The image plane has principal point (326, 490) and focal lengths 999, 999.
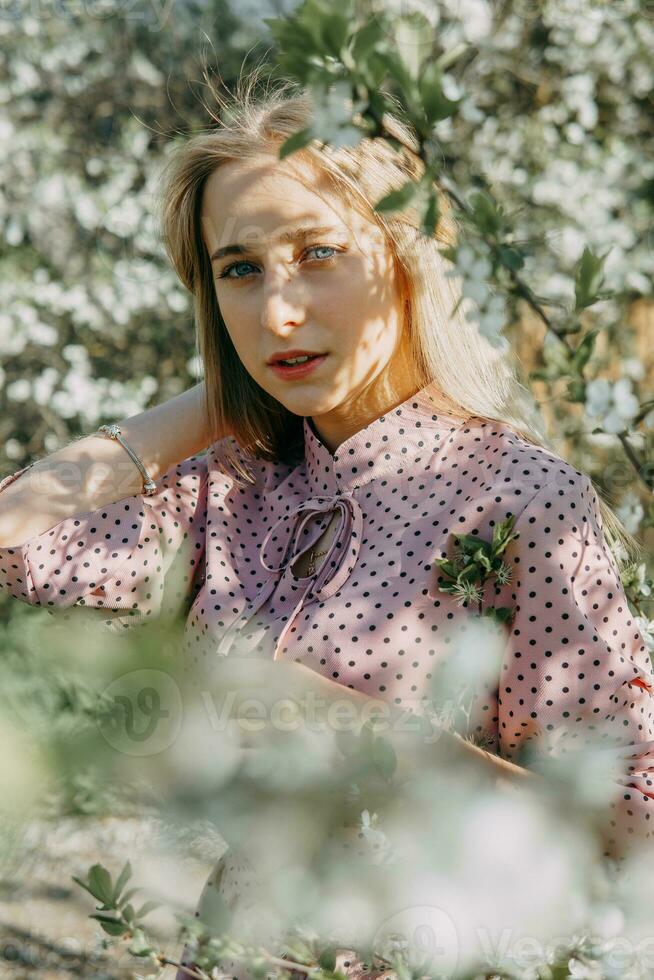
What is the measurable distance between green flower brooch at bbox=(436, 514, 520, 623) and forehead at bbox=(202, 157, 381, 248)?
436mm

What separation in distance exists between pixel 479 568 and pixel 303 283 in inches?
16.9

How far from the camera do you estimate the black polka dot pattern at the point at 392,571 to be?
117 centimetres

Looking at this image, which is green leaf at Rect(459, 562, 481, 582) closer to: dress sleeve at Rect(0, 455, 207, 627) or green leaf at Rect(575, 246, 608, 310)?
dress sleeve at Rect(0, 455, 207, 627)

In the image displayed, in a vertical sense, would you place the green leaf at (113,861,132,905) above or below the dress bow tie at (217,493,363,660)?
above

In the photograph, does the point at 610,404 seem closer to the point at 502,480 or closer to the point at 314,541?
the point at 502,480

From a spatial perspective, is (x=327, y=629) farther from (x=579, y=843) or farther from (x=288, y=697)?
(x=579, y=843)

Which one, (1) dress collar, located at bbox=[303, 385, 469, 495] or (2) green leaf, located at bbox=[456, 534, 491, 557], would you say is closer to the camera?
(2) green leaf, located at bbox=[456, 534, 491, 557]

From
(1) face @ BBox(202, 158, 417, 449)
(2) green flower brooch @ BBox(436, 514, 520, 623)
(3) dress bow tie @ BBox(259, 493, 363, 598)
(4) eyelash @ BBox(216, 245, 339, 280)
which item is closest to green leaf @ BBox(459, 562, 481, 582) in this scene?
(2) green flower brooch @ BBox(436, 514, 520, 623)

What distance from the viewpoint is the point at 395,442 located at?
1.44 meters

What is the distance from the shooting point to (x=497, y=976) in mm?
843

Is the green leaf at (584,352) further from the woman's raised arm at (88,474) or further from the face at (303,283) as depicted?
the woman's raised arm at (88,474)

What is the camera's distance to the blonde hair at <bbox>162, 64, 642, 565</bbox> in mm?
1354

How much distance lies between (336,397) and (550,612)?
0.41m

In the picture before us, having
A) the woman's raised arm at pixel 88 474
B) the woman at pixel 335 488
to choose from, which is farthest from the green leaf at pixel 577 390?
the woman's raised arm at pixel 88 474
